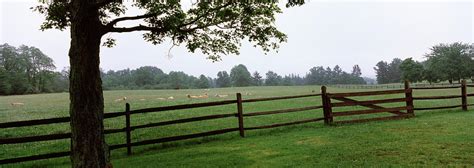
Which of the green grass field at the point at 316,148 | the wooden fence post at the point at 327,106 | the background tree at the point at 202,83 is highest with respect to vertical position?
the background tree at the point at 202,83

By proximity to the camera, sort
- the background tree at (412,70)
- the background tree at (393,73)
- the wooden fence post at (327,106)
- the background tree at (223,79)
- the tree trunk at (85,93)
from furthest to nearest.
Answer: the background tree at (223,79)
the background tree at (393,73)
the background tree at (412,70)
the wooden fence post at (327,106)
the tree trunk at (85,93)

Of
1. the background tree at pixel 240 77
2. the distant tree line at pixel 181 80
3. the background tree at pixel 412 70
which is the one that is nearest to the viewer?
the background tree at pixel 412 70

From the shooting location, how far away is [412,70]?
85.4 m

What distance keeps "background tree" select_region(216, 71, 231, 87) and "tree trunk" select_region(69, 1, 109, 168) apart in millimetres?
157130

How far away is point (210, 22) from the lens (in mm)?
9969

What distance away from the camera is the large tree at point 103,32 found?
6.69 metres

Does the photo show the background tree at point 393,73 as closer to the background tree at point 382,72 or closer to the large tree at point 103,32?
the background tree at point 382,72

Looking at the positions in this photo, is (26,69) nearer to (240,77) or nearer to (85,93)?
(240,77)

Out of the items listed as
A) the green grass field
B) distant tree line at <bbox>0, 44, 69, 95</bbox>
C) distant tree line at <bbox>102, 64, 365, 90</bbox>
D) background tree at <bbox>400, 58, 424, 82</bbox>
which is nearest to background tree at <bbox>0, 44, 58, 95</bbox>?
distant tree line at <bbox>0, 44, 69, 95</bbox>

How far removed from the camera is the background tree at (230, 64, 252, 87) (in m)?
150

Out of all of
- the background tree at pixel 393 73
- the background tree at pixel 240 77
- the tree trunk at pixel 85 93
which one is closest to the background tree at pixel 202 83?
the background tree at pixel 240 77

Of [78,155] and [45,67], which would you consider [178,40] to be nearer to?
[78,155]

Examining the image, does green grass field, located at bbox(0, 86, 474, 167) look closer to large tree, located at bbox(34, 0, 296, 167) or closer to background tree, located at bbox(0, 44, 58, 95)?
large tree, located at bbox(34, 0, 296, 167)

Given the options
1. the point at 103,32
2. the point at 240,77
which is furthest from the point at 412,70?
the point at 103,32
